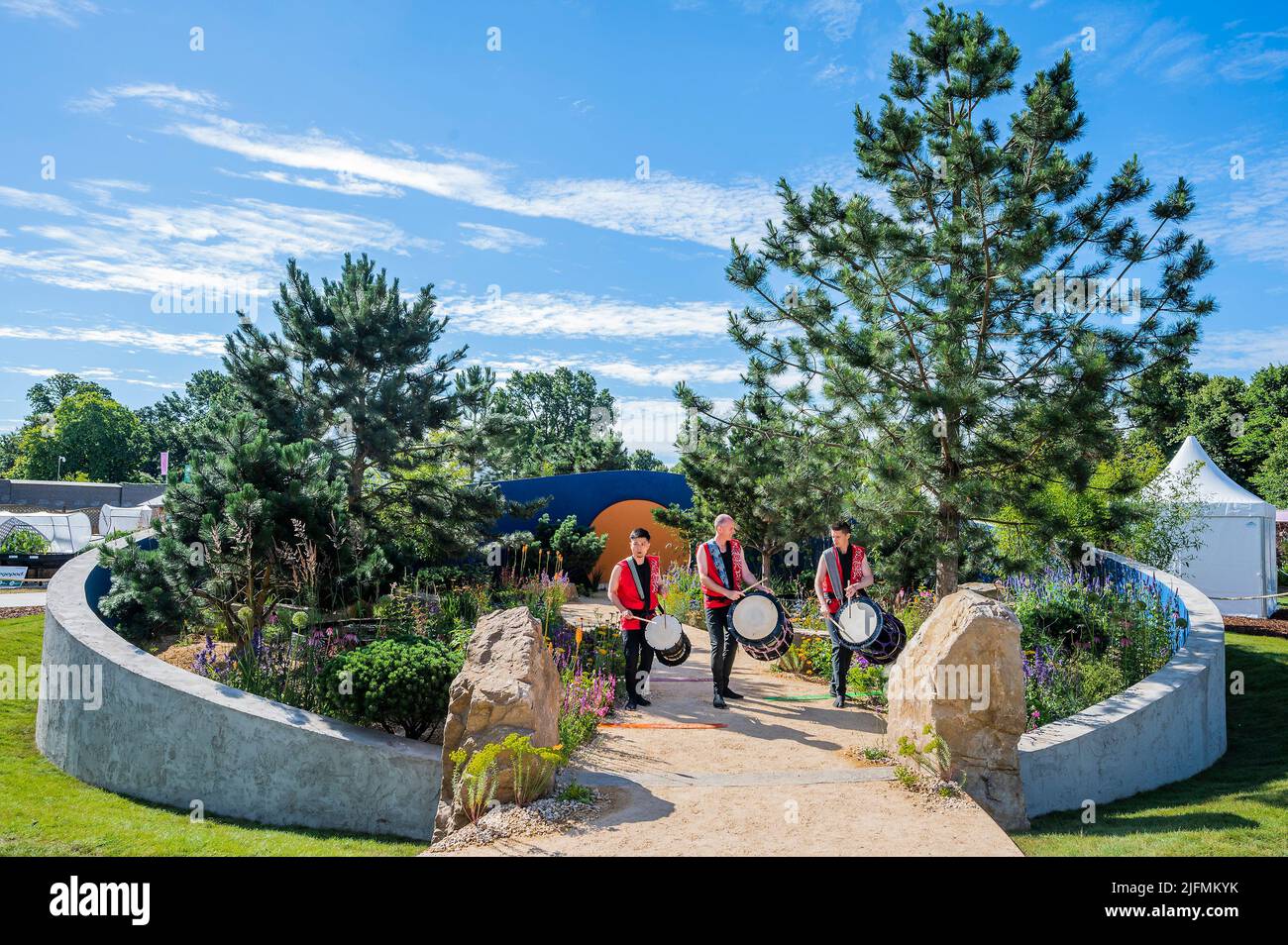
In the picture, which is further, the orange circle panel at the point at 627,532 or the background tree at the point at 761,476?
the orange circle panel at the point at 627,532

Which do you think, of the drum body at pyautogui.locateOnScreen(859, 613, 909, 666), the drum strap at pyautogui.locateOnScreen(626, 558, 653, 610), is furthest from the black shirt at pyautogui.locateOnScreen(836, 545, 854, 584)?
the drum strap at pyautogui.locateOnScreen(626, 558, 653, 610)

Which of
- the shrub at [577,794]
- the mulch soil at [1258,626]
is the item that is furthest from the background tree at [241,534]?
the mulch soil at [1258,626]

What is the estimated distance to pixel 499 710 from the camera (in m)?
5.37

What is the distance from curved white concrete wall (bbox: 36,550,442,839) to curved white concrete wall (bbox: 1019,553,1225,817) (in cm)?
453

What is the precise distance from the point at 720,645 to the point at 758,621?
597 mm

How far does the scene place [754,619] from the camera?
Answer: 312 inches

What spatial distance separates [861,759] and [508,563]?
12564 mm

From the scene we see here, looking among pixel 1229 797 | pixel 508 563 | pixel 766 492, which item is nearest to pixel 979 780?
pixel 1229 797

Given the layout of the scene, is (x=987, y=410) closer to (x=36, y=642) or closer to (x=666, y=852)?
(x=666, y=852)

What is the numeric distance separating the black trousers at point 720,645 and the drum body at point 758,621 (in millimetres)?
151

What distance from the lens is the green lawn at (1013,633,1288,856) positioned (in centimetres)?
497

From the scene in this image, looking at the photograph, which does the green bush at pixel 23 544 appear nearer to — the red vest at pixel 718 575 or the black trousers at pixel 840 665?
the red vest at pixel 718 575

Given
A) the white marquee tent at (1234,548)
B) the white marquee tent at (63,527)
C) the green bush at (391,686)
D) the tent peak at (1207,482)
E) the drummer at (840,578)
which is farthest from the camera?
the white marquee tent at (63,527)

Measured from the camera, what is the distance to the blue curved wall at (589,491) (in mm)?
20266
